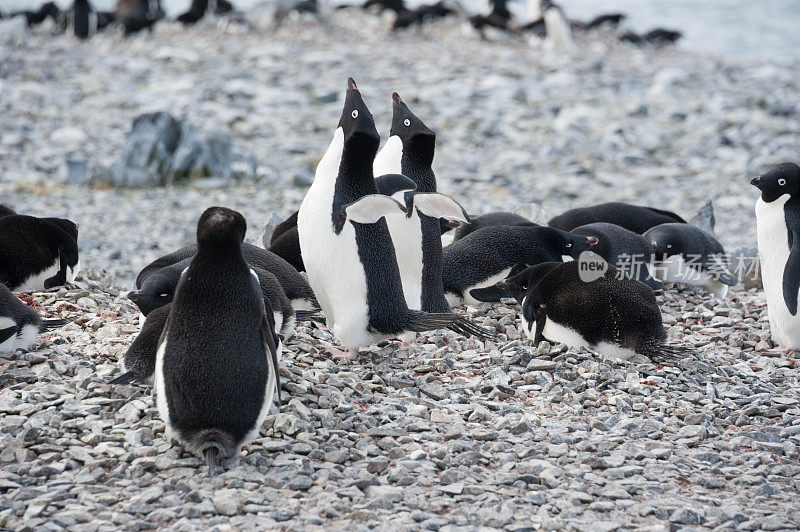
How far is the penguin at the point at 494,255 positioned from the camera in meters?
4.90

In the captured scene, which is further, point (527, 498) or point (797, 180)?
point (797, 180)

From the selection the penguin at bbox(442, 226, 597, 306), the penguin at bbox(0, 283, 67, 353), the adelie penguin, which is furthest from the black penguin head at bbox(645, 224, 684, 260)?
the penguin at bbox(0, 283, 67, 353)

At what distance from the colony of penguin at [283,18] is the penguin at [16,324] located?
1380 centimetres

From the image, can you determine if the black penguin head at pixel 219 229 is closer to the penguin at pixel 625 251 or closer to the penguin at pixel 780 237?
the penguin at pixel 780 237

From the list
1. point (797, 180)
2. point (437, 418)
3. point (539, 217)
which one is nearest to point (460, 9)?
point (539, 217)

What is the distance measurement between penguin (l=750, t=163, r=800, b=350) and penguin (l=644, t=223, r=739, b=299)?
2.92 feet

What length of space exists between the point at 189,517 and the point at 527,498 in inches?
39.0

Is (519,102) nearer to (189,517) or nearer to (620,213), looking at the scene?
(620,213)

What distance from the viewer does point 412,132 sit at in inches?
179

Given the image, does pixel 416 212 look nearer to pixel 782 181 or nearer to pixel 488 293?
pixel 488 293

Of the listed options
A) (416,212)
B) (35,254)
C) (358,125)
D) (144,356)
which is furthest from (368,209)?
(35,254)

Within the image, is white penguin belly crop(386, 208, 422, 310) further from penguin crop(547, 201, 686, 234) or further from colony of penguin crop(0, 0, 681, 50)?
colony of penguin crop(0, 0, 681, 50)

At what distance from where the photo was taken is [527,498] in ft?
9.08

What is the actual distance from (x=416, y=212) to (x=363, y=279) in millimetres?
614
